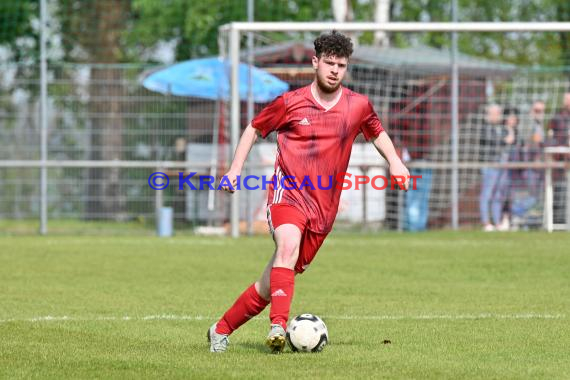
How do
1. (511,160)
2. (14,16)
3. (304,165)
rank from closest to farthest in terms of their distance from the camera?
(304,165) < (511,160) < (14,16)

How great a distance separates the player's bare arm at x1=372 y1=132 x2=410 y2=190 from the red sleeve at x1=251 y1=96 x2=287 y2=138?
620 millimetres

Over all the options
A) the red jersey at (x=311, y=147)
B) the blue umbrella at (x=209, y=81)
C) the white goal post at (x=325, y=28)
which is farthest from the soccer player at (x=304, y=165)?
the blue umbrella at (x=209, y=81)

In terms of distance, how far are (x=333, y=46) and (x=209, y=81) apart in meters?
13.7

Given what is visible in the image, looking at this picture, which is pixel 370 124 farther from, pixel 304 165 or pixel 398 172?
pixel 304 165

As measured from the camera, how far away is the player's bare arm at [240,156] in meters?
7.83

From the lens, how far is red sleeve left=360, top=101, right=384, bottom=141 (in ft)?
27.0

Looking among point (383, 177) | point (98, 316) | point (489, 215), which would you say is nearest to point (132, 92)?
point (383, 177)

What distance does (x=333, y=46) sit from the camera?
7805 mm

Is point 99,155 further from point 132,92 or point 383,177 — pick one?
point 383,177

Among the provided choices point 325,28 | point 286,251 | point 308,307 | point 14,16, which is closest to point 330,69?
point 286,251

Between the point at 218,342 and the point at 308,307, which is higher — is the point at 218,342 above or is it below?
above

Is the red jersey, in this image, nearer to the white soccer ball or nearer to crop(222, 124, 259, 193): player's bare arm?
crop(222, 124, 259, 193): player's bare arm

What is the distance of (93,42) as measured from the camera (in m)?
27.4

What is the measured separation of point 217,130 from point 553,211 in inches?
206
